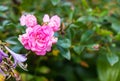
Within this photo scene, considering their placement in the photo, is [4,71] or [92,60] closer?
[4,71]

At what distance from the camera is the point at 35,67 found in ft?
5.01

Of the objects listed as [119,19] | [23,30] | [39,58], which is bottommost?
[39,58]

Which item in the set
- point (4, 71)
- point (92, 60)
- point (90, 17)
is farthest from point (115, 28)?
point (4, 71)

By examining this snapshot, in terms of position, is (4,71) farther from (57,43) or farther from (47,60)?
(47,60)

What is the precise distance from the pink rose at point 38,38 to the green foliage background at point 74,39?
0.11 metres

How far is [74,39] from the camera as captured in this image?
1.47 m

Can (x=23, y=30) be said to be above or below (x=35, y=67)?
above

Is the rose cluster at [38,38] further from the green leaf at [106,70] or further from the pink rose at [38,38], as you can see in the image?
the green leaf at [106,70]

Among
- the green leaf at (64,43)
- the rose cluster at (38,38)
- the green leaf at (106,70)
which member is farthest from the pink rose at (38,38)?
the green leaf at (106,70)

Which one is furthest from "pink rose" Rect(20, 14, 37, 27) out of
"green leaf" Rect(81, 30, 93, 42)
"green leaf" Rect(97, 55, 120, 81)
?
"green leaf" Rect(97, 55, 120, 81)

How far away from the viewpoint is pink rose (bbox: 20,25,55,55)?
103 cm

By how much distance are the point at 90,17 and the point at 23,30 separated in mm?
296

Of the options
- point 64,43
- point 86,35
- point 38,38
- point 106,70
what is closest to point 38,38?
point 38,38

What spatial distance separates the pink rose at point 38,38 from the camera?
1032 millimetres
